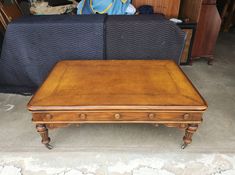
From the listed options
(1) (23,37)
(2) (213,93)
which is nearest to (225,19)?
(2) (213,93)

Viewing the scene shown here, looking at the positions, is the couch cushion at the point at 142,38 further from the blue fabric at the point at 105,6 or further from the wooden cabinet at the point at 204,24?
the wooden cabinet at the point at 204,24

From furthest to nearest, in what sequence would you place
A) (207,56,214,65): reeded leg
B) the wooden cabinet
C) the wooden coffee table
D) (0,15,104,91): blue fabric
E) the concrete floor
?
(207,56,214,65): reeded leg, the wooden cabinet, (0,15,104,91): blue fabric, the concrete floor, the wooden coffee table

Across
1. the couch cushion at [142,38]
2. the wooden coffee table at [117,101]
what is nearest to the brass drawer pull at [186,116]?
the wooden coffee table at [117,101]

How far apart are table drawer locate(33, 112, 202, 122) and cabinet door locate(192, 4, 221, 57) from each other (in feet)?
5.37

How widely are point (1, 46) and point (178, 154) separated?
1876 mm

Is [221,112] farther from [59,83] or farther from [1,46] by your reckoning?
[1,46]

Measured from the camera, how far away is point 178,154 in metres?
1.22

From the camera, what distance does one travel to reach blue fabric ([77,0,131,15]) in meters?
2.23

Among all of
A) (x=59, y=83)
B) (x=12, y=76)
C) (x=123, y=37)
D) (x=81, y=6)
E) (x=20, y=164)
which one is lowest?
(x=20, y=164)

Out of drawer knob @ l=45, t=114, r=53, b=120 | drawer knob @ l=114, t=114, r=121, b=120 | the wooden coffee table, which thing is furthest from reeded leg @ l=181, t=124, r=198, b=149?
drawer knob @ l=45, t=114, r=53, b=120

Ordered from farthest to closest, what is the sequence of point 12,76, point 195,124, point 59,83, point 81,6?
point 81,6, point 12,76, point 59,83, point 195,124

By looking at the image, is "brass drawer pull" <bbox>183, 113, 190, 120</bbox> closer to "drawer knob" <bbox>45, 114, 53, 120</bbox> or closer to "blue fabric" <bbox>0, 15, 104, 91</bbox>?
"drawer knob" <bbox>45, 114, 53, 120</bbox>

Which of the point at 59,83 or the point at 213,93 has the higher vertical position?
the point at 59,83

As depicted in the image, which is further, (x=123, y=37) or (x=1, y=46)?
(x=1, y=46)
